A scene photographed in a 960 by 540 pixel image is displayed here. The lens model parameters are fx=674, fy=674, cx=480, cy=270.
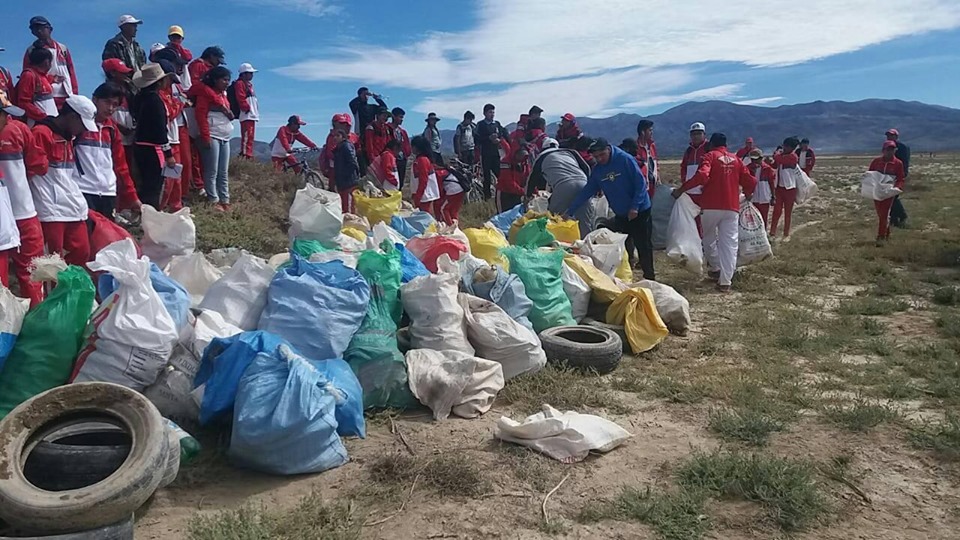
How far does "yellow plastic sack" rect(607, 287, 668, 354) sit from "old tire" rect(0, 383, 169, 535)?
355 cm

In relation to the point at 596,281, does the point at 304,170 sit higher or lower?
higher

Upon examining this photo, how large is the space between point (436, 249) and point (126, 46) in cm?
481

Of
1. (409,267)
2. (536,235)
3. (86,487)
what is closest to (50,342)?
(86,487)

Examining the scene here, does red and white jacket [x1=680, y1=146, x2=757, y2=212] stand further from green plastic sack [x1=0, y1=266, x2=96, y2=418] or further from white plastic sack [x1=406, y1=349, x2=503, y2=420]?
green plastic sack [x1=0, y1=266, x2=96, y2=418]

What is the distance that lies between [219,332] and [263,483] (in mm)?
892

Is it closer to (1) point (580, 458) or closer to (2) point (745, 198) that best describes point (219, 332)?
(1) point (580, 458)

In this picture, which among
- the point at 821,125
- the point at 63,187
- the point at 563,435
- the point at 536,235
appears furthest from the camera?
the point at 821,125

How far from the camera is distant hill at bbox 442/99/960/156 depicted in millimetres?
143250

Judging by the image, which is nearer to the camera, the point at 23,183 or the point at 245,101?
the point at 23,183

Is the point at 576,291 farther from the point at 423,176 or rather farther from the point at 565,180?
the point at 423,176

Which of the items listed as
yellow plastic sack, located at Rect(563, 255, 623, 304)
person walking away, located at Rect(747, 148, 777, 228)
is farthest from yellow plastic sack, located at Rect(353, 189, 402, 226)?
person walking away, located at Rect(747, 148, 777, 228)

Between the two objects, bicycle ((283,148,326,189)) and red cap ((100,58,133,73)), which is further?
bicycle ((283,148,326,189))

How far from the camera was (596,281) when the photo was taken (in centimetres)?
577

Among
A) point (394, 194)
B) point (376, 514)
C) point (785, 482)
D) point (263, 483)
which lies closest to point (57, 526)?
point (263, 483)
